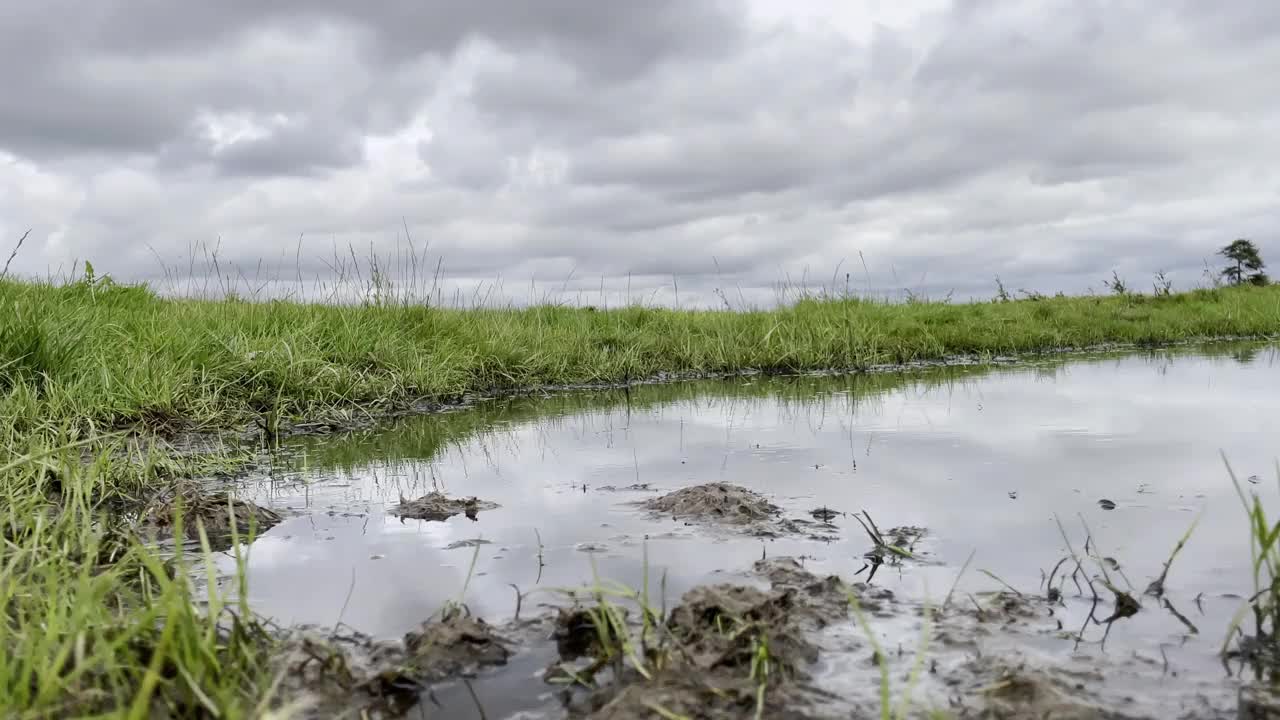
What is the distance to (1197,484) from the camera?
3625mm

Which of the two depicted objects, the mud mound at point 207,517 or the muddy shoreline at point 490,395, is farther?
the muddy shoreline at point 490,395

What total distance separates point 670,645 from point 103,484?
3051 mm

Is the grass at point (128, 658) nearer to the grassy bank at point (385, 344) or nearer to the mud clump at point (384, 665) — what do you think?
the mud clump at point (384, 665)

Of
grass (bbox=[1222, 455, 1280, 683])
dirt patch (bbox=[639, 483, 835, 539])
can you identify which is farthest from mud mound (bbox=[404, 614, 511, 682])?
grass (bbox=[1222, 455, 1280, 683])

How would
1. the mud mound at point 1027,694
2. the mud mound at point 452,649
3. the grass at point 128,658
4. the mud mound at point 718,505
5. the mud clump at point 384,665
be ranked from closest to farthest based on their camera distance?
the grass at point 128,658
the mud mound at point 1027,694
the mud clump at point 384,665
the mud mound at point 452,649
the mud mound at point 718,505

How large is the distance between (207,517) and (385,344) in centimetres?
451

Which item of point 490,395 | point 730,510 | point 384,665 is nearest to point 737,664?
point 384,665

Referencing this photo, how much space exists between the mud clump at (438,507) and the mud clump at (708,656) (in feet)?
4.93

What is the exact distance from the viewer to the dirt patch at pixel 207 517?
3.35m

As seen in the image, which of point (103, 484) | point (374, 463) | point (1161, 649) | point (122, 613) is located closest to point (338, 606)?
point (122, 613)

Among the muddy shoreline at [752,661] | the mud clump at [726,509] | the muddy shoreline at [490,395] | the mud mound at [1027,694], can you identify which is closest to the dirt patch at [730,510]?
the mud clump at [726,509]

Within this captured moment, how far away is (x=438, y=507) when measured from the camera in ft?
11.7

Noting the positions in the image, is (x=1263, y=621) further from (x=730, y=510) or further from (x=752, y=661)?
(x=730, y=510)

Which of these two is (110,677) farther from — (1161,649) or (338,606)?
(1161,649)
